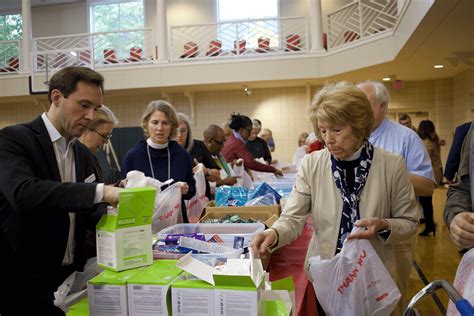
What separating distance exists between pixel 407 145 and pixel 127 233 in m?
1.61

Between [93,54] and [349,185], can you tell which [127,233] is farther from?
[93,54]

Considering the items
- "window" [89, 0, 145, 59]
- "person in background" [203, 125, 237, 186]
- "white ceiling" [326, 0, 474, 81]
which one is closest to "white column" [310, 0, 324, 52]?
"white ceiling" [326, 0, 474, 81]

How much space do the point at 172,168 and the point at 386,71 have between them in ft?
23.4

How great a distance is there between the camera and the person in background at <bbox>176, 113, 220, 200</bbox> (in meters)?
3.44

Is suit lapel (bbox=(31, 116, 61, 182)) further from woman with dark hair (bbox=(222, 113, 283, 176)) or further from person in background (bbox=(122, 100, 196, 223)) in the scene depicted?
woman with dark hair (bbox=(222, 113, 283, 176))

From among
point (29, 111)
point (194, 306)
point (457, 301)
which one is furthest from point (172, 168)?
point (29, 111)

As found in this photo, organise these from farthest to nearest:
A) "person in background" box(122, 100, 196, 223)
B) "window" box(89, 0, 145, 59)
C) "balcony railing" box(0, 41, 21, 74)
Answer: "window" box(89, 0, 145, 59) < "balcony railing" box(0, 41, 21, 74) < "person in background" box(122, 100, 196, 223)

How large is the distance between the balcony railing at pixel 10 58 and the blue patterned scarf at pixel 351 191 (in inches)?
423

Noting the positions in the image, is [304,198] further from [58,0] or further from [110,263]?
[58,0]

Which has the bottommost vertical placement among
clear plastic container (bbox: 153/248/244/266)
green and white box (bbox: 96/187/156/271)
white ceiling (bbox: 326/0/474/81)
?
clear plastic container (bbox: 153/248/244/266)

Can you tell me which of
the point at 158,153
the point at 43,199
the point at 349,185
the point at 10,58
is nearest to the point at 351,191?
the point at 349,185

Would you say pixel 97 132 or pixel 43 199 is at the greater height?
pixel 97 132

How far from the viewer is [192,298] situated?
104 centimetres

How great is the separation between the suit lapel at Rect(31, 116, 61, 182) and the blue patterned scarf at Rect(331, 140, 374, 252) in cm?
97
